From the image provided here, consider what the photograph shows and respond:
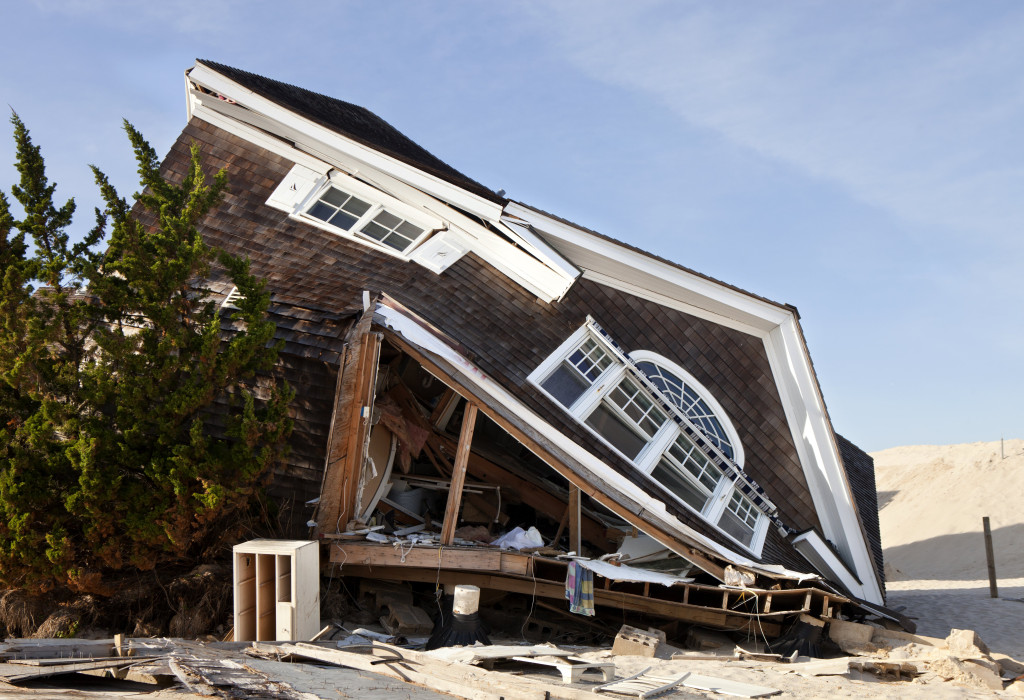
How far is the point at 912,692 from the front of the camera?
25.9 ft

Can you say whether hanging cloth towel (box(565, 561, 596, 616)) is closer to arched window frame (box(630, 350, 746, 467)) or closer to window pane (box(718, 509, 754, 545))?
window pane (box(718, 509, 754, 545))

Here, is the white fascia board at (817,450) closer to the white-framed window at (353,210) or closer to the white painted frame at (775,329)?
the white painted frame at (775,329)

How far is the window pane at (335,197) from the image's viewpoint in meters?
13.0

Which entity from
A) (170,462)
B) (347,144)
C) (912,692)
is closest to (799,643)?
(912,692)

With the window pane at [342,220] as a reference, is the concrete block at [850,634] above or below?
below

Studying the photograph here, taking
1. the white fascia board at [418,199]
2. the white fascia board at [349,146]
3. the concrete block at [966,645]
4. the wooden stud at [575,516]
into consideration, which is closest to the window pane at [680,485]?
the wooden stud at [575,516]

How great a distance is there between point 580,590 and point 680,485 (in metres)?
2.62

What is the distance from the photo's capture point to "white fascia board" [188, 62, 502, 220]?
11922 mm

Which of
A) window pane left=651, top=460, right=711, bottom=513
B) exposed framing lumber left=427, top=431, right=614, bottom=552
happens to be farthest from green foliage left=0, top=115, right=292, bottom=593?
window pane left=651, top=460, right=711, bottom=513

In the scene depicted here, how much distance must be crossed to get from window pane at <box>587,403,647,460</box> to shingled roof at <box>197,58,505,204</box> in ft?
10.4

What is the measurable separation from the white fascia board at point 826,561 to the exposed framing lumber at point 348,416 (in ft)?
20.7

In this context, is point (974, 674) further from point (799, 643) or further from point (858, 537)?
point (858, 537)

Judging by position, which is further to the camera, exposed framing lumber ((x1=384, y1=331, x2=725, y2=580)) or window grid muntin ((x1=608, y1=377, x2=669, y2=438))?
window grid muntin ((x1=608, y1=377, x2=669, y2=438))

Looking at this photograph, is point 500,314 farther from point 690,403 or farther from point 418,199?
point 690,403
